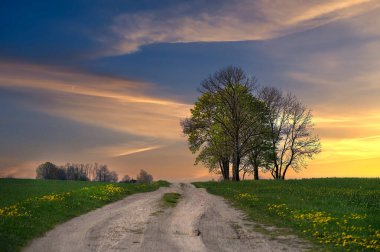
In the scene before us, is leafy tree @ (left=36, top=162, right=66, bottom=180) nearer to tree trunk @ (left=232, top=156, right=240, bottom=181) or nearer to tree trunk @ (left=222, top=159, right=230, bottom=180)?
tree trunk @ (left=222, top=159, right=230, bottom=180)

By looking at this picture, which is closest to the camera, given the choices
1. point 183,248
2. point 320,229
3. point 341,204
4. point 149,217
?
point 183,248

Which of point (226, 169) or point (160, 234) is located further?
point (226, 169)

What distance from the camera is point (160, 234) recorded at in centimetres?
1717

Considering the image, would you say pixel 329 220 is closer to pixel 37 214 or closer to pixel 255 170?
pixel 37 214

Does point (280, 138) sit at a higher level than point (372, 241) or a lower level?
higher

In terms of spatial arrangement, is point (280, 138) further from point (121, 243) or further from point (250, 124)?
point (121, 243)

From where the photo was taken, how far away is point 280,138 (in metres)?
71.8

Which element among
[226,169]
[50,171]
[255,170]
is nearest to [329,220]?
[255,170]

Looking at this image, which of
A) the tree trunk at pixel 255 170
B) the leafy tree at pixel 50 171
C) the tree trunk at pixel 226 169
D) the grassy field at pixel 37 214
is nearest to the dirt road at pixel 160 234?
the grassy field at pixel 37 214

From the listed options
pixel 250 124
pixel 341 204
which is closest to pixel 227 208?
pixel 341 204

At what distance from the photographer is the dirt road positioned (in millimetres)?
15062

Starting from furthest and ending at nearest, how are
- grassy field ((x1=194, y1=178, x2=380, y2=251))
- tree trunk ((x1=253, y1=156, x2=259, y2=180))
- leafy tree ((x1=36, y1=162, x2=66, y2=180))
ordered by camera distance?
leafy tree ((x1=36, y1=162, x2=66, y2=180))
tree trunk ((x1=253, y1=156, x2=259, y2=180))
grassy field ((x1=194, y1=178, x2=380, y2=251))

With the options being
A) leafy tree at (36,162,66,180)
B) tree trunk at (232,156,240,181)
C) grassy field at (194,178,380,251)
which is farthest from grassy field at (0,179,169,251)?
leafy tree at (36,162,66,180)

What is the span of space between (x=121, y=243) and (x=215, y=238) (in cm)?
386
